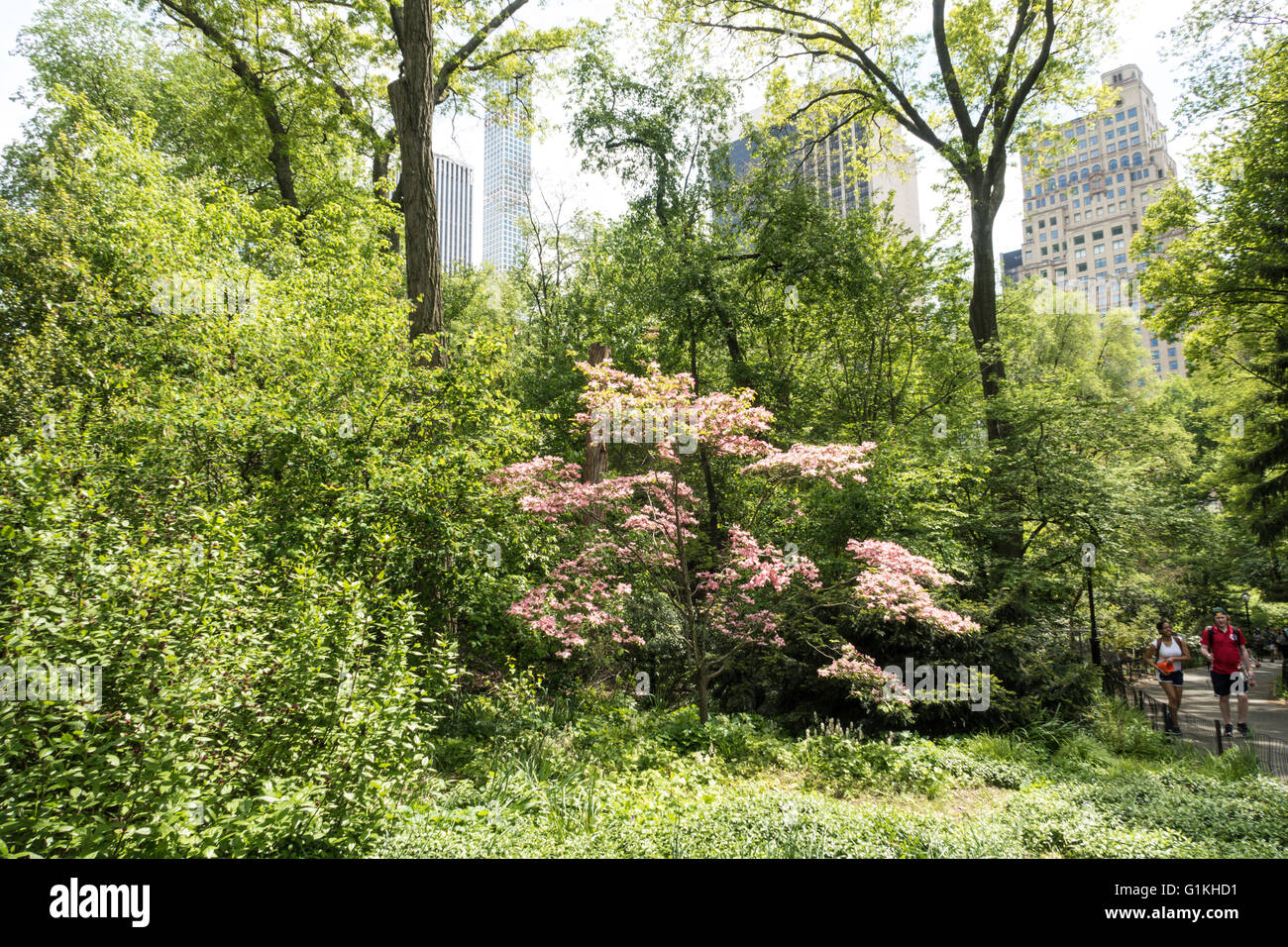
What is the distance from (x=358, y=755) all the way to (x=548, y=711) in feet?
14.3

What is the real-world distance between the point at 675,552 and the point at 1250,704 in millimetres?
15343

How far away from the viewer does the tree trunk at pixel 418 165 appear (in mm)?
9234

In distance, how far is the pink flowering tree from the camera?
757 centimetres

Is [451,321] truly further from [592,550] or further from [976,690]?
[976,690]

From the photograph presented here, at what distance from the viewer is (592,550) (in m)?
8.59

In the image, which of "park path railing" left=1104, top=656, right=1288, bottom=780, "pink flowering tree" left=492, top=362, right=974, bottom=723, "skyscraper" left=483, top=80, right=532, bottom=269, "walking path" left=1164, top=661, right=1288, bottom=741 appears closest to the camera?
"pink flowering tree" left=492, top=362, right=974, bottom=723

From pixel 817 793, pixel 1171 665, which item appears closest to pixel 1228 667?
pixel 1171 665

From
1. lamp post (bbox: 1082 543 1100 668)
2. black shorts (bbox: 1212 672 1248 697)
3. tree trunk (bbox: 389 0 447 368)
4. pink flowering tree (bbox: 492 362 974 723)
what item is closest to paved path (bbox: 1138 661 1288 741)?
black shorts (bbox: 1212 672 1248 697)

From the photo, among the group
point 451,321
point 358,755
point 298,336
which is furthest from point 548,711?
point 451,321

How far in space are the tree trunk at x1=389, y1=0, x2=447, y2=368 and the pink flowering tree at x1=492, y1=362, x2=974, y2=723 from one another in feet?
10.2

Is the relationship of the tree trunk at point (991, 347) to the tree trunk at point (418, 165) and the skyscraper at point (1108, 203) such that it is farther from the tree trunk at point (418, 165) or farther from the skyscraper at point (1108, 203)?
the skyscraper at point (1108, 203)

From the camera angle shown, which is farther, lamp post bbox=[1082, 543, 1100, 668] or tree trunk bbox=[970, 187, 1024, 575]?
tree trunk bbox=[970, 187, 1024, 575]

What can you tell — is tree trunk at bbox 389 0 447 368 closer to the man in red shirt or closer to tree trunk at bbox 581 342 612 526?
tree trunk at bbox 581 342 612 526

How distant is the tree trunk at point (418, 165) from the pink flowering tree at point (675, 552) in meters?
3.12
